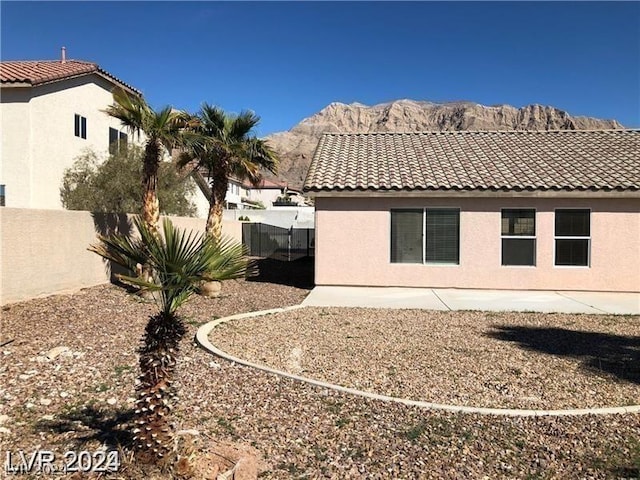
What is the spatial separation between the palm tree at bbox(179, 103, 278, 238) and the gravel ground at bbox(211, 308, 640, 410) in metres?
5.15

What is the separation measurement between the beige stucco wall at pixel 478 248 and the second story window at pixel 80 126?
11.3m

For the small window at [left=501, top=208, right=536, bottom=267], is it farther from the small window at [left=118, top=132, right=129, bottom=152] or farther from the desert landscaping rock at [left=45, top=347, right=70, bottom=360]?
the small window at [left=118, top=132, right=129, bottom=152]

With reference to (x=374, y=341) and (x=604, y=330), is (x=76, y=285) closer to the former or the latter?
(x=374, y=341)

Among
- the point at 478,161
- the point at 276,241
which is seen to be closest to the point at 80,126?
the point at 276,241

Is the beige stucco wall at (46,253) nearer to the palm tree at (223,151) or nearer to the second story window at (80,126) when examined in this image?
the palm tree at (223,151)

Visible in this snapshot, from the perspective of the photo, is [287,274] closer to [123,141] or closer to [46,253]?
[46,253]

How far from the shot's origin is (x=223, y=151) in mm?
12734

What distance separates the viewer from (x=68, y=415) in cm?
455

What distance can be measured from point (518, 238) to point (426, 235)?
2566 millimetres

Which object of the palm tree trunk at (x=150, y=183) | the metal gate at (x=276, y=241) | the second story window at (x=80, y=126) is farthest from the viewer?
the metal gate at (x=276, y=241)

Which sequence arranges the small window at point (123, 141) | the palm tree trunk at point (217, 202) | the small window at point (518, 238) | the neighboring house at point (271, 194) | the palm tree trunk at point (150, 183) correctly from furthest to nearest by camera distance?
the neighboring house at point (271, 194) → the small window at point (123, 141) → the palm tree trunk at point (217, 202) → the small window at point (518, 238) → the palm tree trunk at point (150, 183)

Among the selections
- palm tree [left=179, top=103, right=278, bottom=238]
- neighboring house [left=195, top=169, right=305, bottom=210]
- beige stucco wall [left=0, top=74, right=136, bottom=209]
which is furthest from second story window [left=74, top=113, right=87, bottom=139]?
neighboring house [left=195, top=169, right=305, bottom=210]

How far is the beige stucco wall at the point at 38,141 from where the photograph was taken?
52.6 ft

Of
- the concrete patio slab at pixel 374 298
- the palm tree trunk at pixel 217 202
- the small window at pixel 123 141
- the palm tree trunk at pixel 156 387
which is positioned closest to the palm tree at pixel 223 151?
the palm tree trunk at pixel 217 202
